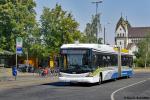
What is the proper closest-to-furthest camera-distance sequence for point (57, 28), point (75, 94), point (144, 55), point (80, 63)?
point (75, 94)
point (80, 63)
point (57, 28)
point (144, 55)

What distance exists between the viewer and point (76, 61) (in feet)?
106

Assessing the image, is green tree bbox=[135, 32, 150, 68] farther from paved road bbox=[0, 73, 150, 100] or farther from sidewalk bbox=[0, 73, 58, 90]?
paved road bbox=[0, 73, 150, 100]

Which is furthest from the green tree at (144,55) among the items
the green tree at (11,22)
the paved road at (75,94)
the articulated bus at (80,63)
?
the paved road at (75,94)

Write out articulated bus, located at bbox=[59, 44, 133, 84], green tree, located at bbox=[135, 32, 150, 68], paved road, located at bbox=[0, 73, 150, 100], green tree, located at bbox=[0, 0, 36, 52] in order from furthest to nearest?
1. green tree, located at bbox=[135, 32, 150, 68]
2. green tree, located at bbox=[0, 0, 36, 52]
3. articulated bus, located at bbox=[59, 44, 133, 84]
4. paved road, located at bbox=[0, 73, 150, 100]

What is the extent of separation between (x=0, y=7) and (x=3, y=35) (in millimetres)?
3955

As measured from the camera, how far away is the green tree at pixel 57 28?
74.6m

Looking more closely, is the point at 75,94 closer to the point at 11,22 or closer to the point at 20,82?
the point at 20,82

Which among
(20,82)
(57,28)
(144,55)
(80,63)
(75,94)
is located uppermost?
(57,28)

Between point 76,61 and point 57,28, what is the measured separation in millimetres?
43220

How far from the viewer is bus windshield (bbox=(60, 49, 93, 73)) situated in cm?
3206

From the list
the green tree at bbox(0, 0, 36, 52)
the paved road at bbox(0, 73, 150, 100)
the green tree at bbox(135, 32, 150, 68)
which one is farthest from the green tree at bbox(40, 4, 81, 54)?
the green tree at bbox(135, 32, 150, 68)

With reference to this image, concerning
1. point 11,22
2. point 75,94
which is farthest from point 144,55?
point 75,94

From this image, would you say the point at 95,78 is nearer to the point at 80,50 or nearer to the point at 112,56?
the point at 80,50

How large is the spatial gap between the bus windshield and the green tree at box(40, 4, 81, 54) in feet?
136
